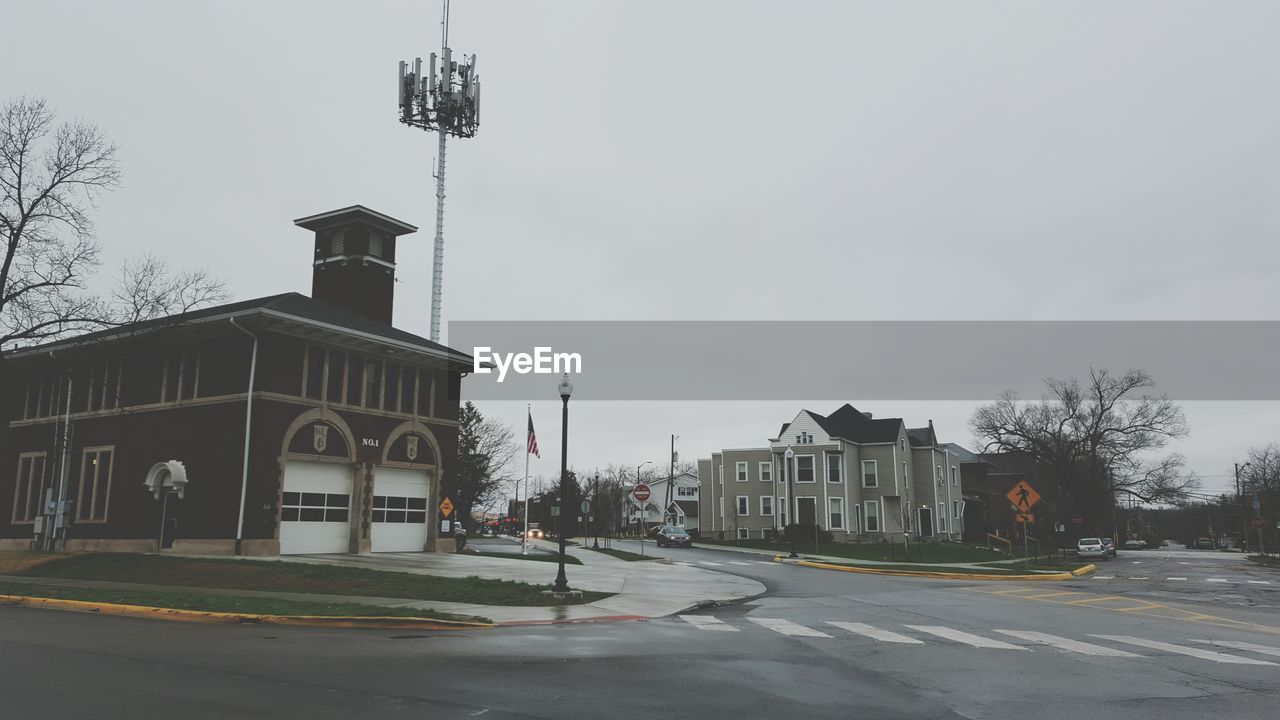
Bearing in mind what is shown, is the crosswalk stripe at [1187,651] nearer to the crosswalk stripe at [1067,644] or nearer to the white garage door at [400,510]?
the crosswalk stripe at [1067,644]

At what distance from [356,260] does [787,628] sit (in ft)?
107

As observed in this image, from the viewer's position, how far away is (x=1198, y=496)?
8812 centimetres

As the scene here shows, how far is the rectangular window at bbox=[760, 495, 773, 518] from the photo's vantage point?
71562mm

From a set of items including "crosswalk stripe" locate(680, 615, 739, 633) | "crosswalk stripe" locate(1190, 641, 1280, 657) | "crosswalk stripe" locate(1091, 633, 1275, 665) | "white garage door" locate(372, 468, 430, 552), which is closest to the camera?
"crosswalk stripe" locate(1091, 633, 1275, 665)

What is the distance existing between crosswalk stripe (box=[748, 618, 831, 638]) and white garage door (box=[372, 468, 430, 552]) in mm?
23976

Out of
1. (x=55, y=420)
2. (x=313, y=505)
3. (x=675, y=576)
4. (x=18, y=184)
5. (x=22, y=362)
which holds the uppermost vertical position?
(x=18, y=184)

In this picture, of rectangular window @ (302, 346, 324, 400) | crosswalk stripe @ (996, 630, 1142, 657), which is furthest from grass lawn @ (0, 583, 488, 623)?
rectangular window @ (302, 346, 324, 400)

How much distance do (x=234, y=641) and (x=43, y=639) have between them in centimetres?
249

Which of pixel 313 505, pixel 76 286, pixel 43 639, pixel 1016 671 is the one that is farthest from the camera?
pixel 313 505

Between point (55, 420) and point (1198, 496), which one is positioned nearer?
point (55, 420)

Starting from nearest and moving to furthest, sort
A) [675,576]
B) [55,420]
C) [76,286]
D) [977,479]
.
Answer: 1. [675,576]
2. [76,286]
3. [55,420]
4. [977,479]

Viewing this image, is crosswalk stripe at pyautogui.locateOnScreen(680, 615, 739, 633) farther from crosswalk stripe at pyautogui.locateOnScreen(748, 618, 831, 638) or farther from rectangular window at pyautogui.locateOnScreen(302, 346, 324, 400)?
rectangular window at pyautogui.locateOnScreen(302, 346, 324, 400)

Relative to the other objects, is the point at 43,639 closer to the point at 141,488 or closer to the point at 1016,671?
the point at 1016,671

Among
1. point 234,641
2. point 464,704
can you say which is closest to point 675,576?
point 234,641
